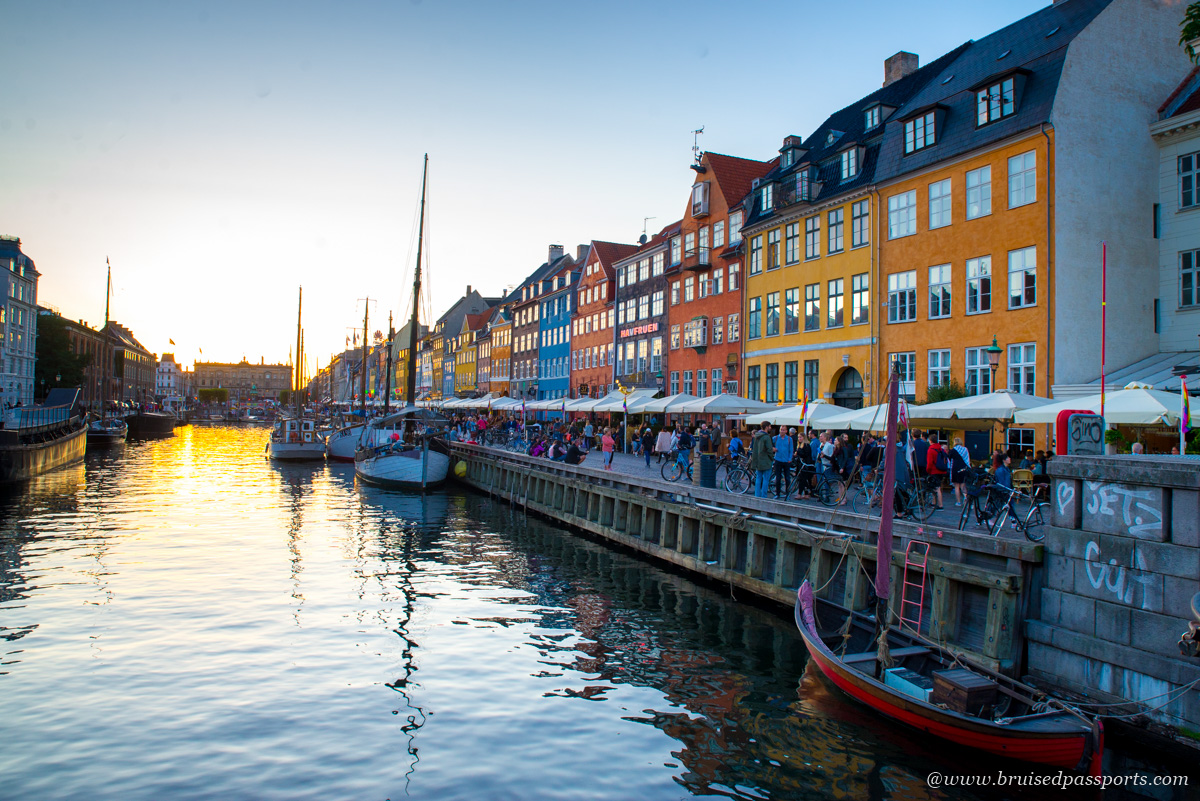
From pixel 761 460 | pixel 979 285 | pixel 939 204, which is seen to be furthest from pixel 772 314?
pixel 761 460

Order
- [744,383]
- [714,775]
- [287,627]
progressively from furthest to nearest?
[744,383] < [287,627] < [714,775]

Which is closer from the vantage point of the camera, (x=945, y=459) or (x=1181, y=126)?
(x=945, y=459)

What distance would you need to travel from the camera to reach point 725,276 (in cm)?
Answer: 4484

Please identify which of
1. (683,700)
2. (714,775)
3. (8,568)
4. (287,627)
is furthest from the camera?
(8,568)

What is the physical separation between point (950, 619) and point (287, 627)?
11727mm

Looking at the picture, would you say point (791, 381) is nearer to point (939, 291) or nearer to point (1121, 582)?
point (939, 291)

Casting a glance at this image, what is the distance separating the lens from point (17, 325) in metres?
74.2

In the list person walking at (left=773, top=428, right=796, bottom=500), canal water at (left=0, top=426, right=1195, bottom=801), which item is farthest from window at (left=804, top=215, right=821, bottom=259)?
canal water at (left=0, top=426, right=1195, bottom=801)

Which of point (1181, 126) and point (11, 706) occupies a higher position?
point (1181, 126)

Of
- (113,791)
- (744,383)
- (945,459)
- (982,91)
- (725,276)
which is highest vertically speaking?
(982,91)

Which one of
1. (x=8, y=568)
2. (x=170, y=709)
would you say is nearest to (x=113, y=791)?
(x=170, y=709)

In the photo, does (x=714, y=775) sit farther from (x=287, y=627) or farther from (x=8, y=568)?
(x=8, y=568)

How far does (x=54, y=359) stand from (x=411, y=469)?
63714 millimetres

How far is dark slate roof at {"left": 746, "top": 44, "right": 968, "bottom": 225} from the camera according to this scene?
113ft
